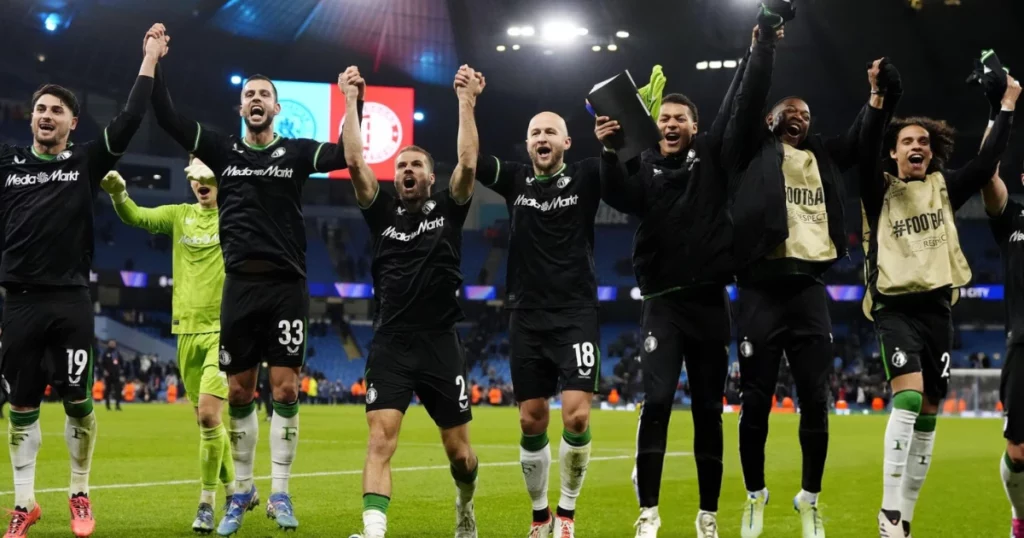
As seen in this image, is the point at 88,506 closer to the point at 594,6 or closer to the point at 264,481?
the point at 264,481

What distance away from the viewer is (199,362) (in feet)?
29.3

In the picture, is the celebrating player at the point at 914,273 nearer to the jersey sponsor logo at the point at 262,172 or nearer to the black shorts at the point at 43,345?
the jersey sponsor logo at the point at 262,172

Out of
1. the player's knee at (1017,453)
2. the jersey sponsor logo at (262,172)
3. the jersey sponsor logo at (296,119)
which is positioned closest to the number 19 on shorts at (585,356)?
the jersey sponsor logo at (262,172)

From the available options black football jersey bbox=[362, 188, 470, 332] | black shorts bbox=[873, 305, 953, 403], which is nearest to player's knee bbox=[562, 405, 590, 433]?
black football jersey bbox=[362, 188, 470, 332]

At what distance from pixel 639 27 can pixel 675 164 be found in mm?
33830

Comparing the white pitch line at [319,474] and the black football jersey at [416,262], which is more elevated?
the black football jersey at [416,262]

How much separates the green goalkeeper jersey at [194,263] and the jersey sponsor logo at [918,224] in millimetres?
5279

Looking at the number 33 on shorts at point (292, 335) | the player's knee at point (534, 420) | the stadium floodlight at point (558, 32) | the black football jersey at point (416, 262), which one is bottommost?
the player's knee at point (534, 420)

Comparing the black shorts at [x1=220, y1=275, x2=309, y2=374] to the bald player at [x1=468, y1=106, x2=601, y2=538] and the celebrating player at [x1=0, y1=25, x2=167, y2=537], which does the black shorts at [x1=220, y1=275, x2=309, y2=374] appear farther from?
the bald player at [x1=468, y1=106, x2=601, y2=538]

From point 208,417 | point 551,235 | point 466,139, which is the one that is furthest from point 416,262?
point 208,417

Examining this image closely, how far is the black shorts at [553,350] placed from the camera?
703 cm

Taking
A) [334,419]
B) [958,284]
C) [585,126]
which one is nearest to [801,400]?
[958,284]

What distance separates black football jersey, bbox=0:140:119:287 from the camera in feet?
23.7

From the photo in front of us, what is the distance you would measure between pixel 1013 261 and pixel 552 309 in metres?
3.16
